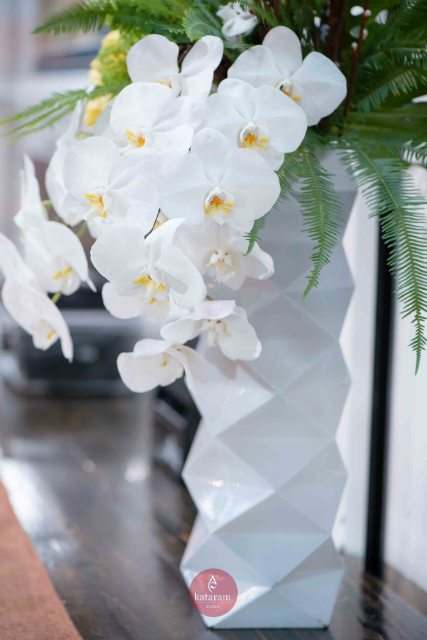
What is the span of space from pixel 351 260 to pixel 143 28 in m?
0.39

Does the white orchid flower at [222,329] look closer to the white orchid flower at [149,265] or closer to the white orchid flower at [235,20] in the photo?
the white orchid flower at [149,265]

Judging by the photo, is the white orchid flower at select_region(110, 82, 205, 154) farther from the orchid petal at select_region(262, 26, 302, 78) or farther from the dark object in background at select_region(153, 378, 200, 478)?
the dark object in background at select_region(153, 378, 200, 478)

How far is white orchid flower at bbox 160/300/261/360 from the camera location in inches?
16.4

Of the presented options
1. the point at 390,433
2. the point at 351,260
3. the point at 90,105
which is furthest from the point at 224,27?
the point at 390,433

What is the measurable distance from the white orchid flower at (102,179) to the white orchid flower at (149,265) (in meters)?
0.03

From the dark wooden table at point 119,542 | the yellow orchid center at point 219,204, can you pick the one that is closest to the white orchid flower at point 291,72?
the yellow orchid center at point 219,204

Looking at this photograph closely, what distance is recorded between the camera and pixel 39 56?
241cm

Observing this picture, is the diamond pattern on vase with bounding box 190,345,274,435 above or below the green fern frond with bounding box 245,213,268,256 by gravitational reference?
below

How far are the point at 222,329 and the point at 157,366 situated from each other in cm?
7

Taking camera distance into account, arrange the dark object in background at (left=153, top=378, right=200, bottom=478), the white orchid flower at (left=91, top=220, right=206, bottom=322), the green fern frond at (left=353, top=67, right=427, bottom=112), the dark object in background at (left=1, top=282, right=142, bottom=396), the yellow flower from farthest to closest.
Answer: the dark object in background at (left=1, top=282, right=142, bottom=396)
the dark object in background at (left=153, top=378, right=200, bottom=478)
the yellow flower
the green fern frond at (left=353, top=67, right=427, bottom=112)
the white orchid flower at (left=91, top=220, right=206, bottom=322)

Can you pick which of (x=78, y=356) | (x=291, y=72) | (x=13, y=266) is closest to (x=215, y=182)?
(x=291, y=72)

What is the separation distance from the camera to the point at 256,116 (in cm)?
41

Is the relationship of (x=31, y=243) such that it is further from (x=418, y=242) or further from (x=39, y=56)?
(x=39, y=56)

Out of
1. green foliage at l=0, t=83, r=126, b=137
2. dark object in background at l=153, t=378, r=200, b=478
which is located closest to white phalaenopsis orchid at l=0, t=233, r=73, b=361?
green foliage at l=0, t=83, r=126, b=137
